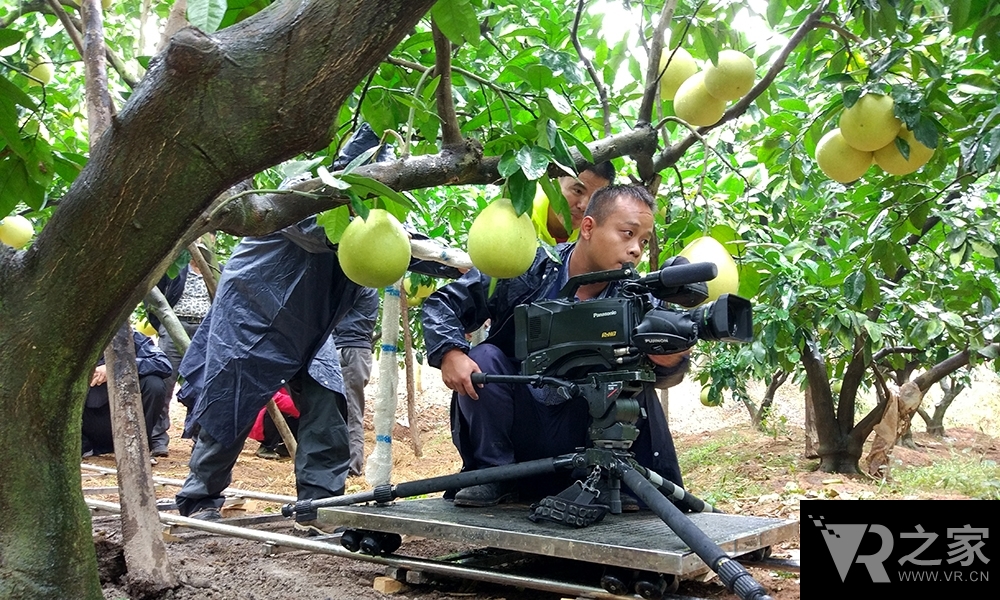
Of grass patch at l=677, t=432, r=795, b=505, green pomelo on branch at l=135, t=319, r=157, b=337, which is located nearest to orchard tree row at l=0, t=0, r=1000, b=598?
grass patch at l=677, t=432, r=795, b=505

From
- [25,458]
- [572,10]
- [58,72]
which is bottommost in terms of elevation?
[25,458]

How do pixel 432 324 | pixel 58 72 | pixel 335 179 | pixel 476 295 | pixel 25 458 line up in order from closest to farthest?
pixel 25 458 → pixel 335 179 → pixel 432 324 → pixel 476 295 → pixel 58 72

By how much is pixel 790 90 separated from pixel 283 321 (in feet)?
7.00

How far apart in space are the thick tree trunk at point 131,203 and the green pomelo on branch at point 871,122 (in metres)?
1.49

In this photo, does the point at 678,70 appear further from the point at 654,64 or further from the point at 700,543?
the point at 700,543

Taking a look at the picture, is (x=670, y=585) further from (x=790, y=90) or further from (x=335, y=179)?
(x=790, y=90)

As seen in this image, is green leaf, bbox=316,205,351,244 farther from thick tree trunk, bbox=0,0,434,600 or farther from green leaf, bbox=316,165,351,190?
thick tree trunk, bbox=0,0,434,600

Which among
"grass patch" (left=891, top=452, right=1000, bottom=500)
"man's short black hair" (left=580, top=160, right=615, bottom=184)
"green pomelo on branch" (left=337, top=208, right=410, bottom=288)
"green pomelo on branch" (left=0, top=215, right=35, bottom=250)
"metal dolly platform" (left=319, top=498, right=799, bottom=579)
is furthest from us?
"grass patch" (left=891, top=452, right=1000, bottom=500)

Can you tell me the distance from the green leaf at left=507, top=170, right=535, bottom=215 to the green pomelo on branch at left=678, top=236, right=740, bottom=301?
0.61m

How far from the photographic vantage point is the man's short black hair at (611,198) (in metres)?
2.37

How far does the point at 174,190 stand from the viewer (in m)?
1.18

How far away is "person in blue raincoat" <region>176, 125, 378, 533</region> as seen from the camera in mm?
2928

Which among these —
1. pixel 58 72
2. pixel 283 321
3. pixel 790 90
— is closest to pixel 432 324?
pixel 283 321

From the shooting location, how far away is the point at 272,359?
2951 millimetres
